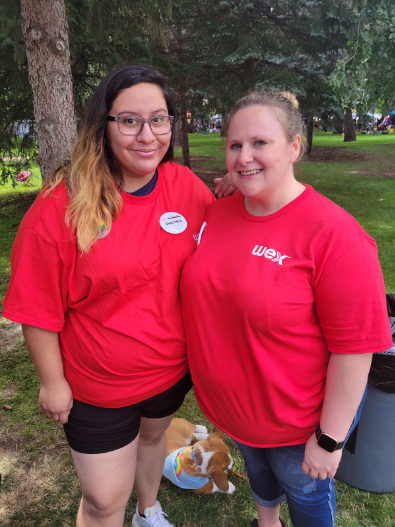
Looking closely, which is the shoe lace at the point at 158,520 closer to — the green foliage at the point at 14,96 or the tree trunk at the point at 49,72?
the tree trunk at the point at 49,72

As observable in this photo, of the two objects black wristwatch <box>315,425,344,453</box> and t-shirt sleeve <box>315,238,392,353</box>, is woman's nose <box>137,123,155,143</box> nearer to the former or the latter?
t-shirt sleeve <box>315,238,392,353</box>

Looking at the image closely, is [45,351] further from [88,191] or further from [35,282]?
[88,191]

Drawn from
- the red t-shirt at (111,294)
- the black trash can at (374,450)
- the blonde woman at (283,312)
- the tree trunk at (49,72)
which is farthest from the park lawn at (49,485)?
the tree trunk at (49,72)

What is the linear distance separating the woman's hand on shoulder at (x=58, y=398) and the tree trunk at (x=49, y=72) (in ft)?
10.3

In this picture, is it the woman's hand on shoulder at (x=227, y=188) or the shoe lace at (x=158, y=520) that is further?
the shoe lace at (x=158, y=520)

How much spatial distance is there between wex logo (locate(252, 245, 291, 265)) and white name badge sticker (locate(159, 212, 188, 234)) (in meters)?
0.36

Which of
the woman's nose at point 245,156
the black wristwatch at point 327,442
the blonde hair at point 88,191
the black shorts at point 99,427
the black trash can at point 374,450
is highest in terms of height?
the woman's nose at point 245,156

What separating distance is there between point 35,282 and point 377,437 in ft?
6.61

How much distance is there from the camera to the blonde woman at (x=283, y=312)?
1339mm

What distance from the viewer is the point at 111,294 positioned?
155 centimetres

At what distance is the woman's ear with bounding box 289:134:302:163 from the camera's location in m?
1.54

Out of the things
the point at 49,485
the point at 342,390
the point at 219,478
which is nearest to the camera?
the point at 342,390

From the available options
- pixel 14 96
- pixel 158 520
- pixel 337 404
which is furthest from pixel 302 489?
pixel 14 96

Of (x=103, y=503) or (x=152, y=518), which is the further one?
(x=152, y=518)
